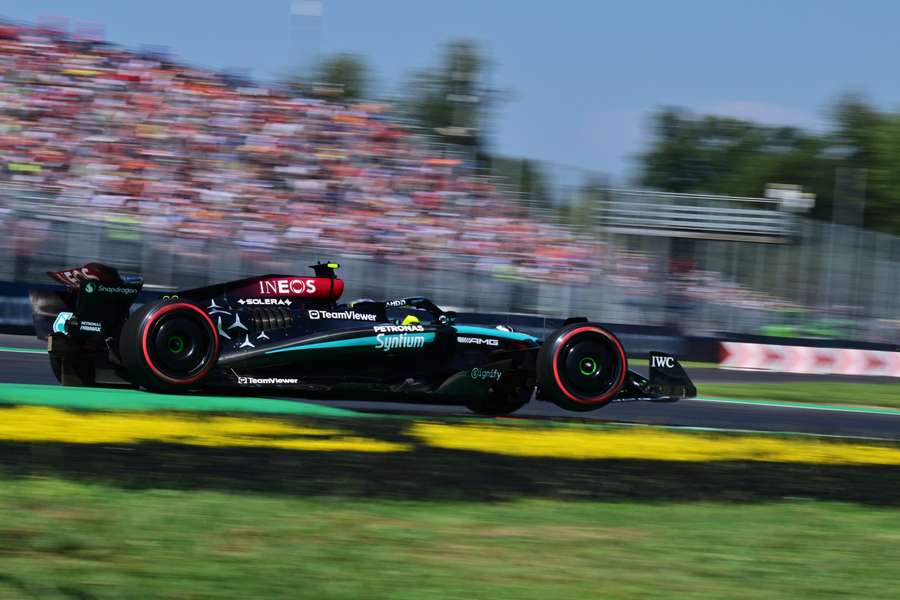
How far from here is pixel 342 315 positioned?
8148mm

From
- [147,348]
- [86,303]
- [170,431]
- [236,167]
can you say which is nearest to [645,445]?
[170,431]

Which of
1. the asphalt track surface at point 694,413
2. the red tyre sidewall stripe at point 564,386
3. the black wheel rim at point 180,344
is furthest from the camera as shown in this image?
the asphalt track surface at point 694,413

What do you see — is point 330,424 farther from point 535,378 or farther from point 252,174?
point 252,174

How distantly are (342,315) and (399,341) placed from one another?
45 cm

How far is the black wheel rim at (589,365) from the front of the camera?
326 inches

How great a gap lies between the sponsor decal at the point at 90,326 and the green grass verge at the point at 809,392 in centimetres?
680

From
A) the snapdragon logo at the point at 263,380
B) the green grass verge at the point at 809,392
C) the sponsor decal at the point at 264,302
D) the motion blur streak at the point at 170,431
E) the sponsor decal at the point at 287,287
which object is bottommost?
the green grass verge at the point at 809,392

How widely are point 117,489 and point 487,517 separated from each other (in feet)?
5.17

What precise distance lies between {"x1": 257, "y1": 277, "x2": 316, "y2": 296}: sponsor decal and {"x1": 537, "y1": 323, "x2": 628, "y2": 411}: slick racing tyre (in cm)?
171

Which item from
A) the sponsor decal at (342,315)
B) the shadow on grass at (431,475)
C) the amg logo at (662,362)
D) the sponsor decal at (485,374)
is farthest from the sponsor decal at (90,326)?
the amg logo at (662,362)

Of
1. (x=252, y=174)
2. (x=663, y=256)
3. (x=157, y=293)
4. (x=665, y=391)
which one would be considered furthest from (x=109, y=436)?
(x=663, y=256)

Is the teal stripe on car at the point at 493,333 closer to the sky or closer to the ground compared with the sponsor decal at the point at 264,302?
closer to the ground

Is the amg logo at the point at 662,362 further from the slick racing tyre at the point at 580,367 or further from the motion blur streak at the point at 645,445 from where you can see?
the motion blur streak at the point at 645,445

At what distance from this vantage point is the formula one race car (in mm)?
7559
